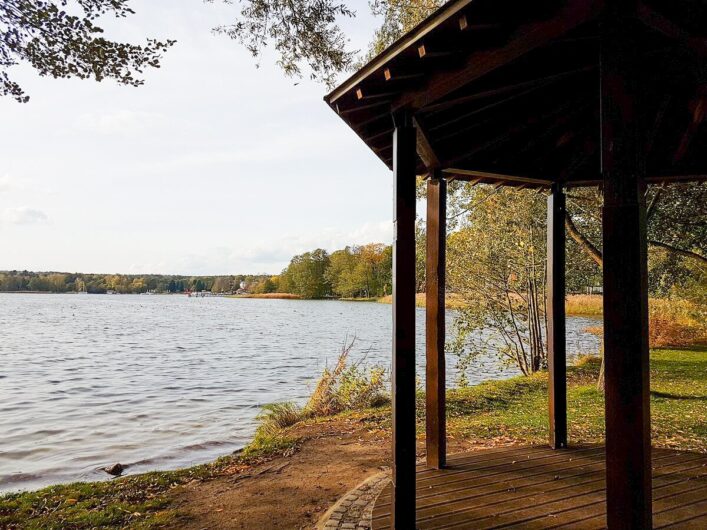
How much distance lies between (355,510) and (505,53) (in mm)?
3270

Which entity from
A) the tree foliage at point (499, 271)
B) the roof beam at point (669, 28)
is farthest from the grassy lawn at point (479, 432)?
the roof beam at point (669, 28)

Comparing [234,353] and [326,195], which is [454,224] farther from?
[234,353]

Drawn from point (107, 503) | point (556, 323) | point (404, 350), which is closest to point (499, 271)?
point (556, 323)

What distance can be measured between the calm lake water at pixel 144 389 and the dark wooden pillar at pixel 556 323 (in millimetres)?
5188

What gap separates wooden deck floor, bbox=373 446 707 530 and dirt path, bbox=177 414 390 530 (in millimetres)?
1159

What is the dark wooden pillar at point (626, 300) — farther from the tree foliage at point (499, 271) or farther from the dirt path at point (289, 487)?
the tree foliage at point (499, 271)

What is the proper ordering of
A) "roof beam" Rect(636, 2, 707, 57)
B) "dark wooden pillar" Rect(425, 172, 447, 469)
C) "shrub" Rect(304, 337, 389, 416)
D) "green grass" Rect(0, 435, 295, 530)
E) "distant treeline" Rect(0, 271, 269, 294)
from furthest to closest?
"distant treeline" Rect(0, 271, 269, 294) → "shrub" Rect(304, 337, 389, 416) → "green grass" Rect(0, 435, 295, 530) → "dark wooden pillar" Rect(425, 172, 447, 469) → "roof beam" Rect(636, 2, 707, 57)

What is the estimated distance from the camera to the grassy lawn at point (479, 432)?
4867mm

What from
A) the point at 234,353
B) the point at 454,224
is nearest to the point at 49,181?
the point at 234,353

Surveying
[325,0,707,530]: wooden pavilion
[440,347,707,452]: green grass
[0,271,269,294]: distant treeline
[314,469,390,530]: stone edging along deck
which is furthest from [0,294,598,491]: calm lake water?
[0,271,269,294]: distant treeline

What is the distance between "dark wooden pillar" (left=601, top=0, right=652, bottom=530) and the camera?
2.01 m

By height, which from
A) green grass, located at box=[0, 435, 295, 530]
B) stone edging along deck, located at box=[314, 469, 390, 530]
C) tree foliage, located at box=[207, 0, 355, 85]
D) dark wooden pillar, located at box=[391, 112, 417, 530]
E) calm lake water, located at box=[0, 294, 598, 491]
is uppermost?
tree foliage, located at box=[207, 0, 355, 85]

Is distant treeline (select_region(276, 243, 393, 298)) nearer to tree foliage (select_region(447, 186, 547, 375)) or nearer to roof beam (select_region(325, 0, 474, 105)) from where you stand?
tree foliage (select_region(447, 186, 547, 375))

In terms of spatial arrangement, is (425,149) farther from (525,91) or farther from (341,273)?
(341,273)
